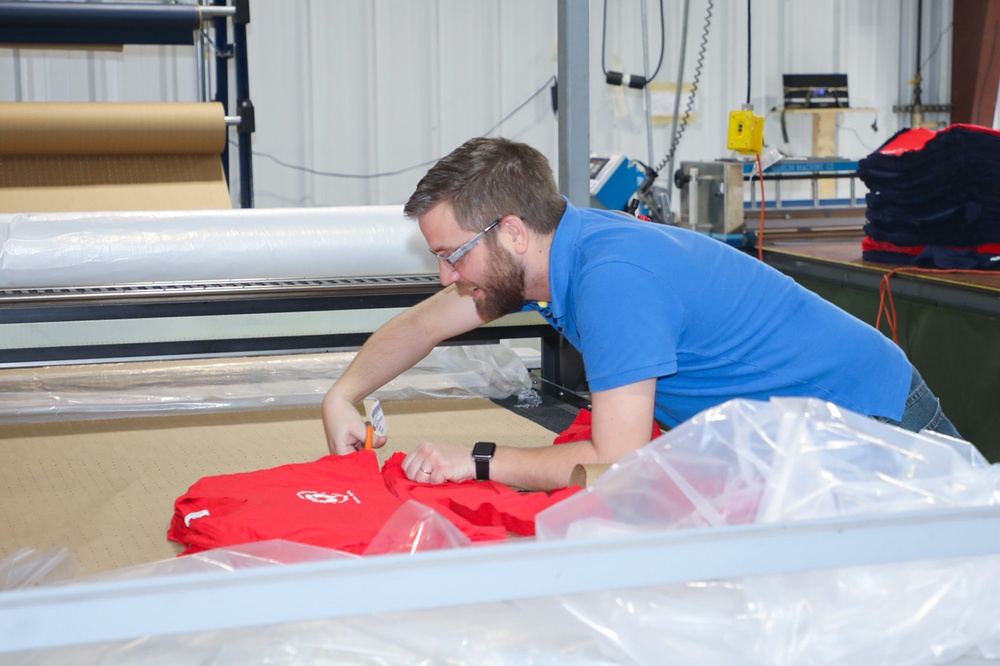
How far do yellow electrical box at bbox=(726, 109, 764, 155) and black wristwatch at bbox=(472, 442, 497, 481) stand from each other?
9.08 feet

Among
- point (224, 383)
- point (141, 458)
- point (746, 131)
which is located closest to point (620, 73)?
point (746, 131)

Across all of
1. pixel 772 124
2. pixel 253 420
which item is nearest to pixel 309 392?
pixel 253 420

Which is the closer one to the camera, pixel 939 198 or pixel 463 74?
pixel 939 198

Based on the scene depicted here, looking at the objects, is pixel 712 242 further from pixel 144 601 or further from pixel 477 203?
pixel 144 601

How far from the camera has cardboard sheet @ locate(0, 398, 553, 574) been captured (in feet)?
4.70

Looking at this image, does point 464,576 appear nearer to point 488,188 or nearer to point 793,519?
point 793,519

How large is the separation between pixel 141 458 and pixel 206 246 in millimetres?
483

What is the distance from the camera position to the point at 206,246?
2100 mm

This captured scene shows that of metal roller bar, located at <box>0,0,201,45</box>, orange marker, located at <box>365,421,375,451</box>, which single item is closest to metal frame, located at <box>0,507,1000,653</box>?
orange marker, located at <box>365,421,375,451</box>

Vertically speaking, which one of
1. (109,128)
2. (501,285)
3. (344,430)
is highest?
(109,128)

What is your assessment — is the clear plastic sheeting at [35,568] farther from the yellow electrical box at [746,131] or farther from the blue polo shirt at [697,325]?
the yellow electrical box at [746,131]

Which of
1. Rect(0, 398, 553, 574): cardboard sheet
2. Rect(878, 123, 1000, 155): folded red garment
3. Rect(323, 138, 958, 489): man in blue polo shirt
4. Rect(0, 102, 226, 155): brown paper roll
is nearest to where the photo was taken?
Rect(323, 138, 958, 489): man in blue polo shirt

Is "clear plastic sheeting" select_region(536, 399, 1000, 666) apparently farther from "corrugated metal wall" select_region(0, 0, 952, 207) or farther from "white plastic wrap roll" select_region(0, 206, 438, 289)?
"corrugated metal wall" select_region(0, 0, 952, 207)

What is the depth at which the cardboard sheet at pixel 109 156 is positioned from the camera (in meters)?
2.73
